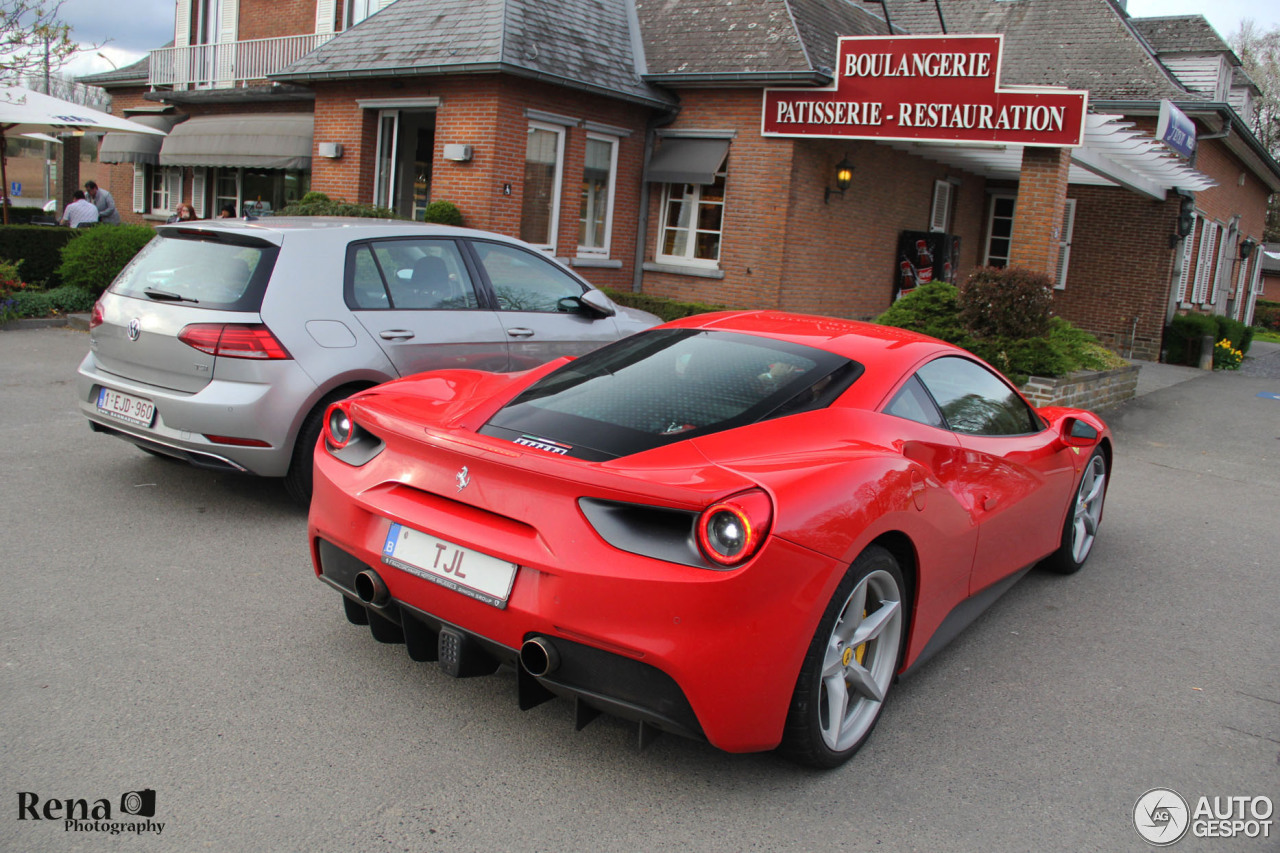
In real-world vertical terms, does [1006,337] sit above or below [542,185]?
below

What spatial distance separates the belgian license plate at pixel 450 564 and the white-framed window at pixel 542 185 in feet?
40.1

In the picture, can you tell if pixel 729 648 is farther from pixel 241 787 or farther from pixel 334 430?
pixel 334 430

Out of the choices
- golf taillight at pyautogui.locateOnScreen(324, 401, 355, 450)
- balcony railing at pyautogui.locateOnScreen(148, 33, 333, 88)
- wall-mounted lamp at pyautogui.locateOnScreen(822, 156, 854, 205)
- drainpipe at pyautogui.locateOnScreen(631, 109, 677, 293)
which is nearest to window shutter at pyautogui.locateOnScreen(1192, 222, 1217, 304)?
wall-mounted lamp at pyautogui.locateOnScreen(822, 156, 854, 205)

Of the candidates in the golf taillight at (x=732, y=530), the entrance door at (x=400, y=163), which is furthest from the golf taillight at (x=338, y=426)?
the entrance door at (x=400, y=163)

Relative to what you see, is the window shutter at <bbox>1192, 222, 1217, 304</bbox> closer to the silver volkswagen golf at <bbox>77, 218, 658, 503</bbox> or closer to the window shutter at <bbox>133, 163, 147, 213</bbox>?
the silver volkswagen golf at <bbox>77, 218, 658, 503</bbox>

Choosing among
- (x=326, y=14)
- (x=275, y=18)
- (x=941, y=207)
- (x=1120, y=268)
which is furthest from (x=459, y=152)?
(x=1120, y=268)

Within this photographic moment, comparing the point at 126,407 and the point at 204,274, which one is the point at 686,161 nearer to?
the point at 204,274

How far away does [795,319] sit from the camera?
4.34 metres

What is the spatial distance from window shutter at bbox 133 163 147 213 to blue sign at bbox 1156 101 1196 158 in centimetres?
2285

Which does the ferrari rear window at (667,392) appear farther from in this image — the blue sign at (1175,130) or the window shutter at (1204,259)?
the window shutter at (1204,259)

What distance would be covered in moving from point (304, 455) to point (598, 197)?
11729mm

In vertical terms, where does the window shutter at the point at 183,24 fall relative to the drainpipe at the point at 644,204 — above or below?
above

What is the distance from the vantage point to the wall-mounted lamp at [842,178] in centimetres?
1594

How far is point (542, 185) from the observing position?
50.2ft
